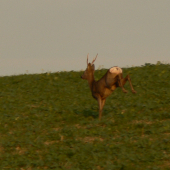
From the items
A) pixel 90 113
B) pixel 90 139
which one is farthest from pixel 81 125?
pixel 90 139

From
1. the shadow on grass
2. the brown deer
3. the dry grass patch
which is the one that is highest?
the brown deer

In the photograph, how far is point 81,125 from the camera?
12.1 m

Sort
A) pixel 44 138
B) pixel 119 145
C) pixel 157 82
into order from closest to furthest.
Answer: pixel 119 145 → pixel 44 138 → pixel 157 82

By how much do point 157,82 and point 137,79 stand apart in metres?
1.09

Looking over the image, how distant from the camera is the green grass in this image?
9102 mm

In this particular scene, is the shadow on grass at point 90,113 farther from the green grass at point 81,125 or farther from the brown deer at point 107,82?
the brown deer at point 107,82

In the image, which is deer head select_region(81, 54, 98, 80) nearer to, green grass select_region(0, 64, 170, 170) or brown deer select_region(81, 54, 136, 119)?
brown deer select_region(81, 54, 136, 119)

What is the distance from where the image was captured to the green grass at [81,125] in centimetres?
910

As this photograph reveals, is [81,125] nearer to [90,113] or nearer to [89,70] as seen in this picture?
[90,113]

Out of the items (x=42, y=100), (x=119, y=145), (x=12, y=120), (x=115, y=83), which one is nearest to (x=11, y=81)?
(x=42, y=100)

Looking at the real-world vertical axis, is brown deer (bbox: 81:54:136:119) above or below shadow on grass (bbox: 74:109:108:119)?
above

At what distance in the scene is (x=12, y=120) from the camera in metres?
13.3

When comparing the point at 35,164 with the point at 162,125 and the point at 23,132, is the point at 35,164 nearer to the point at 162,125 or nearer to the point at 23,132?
the point at 23,132

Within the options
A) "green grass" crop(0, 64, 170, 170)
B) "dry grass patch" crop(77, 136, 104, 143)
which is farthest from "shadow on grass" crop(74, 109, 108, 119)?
"dry grass patch" crop(77, 136, 104, 143)
